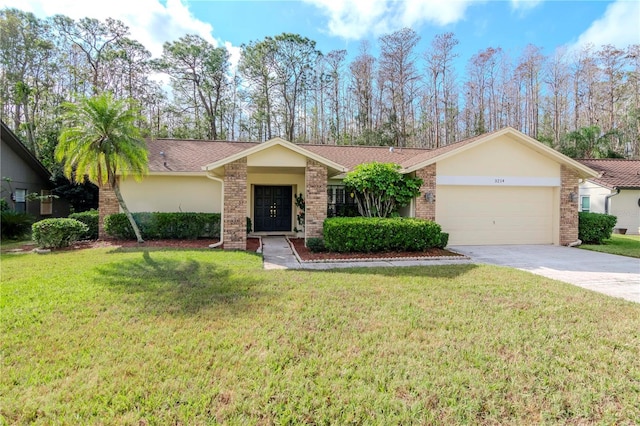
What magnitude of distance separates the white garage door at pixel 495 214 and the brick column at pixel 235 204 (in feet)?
21.7

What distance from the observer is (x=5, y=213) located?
12.5 m

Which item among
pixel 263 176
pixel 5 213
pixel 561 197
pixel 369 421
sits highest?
pixel 263 176

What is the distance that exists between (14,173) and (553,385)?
2086 centimetres

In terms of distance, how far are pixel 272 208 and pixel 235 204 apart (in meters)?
4.26

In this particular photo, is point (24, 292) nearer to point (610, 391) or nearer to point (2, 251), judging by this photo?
point (2, 251)

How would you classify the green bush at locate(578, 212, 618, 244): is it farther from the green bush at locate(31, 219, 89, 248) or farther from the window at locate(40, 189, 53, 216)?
the window at locate(40, 189, 53, 216)

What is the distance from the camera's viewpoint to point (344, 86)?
29922mm

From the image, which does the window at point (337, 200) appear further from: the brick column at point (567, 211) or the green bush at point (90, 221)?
the green bush at point (90, 221)

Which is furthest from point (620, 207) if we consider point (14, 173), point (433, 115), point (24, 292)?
point (14, 173)

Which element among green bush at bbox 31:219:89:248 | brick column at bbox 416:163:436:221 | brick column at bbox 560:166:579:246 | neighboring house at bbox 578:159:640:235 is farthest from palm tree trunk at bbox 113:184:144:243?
neighboring house at bbox 578:159:640:235

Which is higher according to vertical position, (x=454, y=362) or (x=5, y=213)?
(x=5, y=213)

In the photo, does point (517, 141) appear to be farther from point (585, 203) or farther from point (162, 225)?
point (162, 225)

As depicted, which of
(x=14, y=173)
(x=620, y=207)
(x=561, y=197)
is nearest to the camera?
(x=561, y=197)

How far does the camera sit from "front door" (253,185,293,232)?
1398cm
